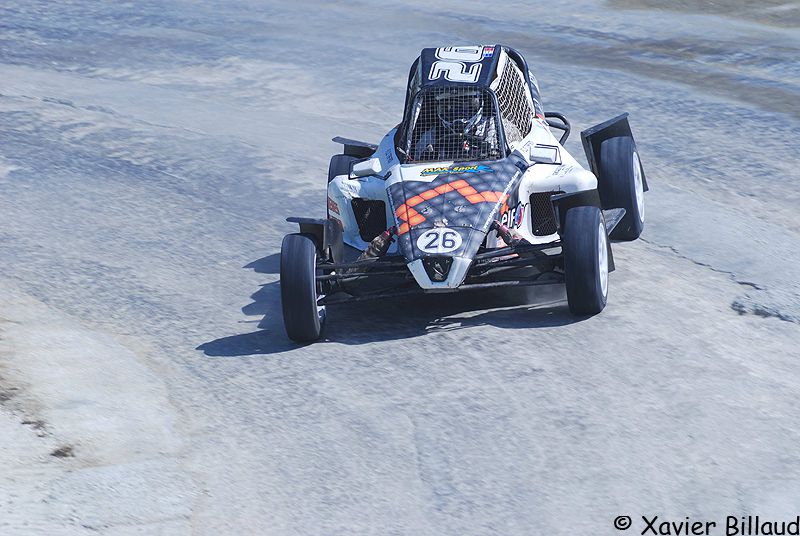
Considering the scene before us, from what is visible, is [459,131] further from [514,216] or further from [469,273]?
[469,273]

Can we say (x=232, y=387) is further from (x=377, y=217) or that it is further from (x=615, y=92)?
(x=615, y=92)

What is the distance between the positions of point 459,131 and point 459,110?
221mm

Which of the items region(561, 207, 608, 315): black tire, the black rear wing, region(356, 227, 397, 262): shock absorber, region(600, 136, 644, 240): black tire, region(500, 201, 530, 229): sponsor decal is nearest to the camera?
region(561, 207, 608, 315): black tire

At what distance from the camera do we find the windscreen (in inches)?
384

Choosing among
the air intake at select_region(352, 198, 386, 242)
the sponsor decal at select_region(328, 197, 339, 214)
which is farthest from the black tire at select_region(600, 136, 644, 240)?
the sponsor decal at select_region(328, 197, 339, 214)

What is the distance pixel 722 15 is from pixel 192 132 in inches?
370

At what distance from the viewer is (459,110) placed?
32.8 ft

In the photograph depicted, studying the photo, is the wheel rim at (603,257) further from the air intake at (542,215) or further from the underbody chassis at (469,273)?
the air intake at (542,215)

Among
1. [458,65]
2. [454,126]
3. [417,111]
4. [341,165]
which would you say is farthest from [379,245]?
[341,165]

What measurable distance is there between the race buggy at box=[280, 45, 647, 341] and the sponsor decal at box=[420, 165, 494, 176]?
11 mm

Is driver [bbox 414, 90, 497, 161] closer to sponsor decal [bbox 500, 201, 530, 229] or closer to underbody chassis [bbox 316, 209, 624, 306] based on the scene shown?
sponsor decal [bbox 500, 201, 530, 229]

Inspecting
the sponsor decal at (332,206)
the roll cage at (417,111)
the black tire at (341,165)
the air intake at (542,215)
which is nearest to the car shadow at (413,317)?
the air intake at (542,215)

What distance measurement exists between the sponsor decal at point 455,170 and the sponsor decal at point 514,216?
333 mm

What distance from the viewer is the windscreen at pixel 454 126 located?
9742 mm
